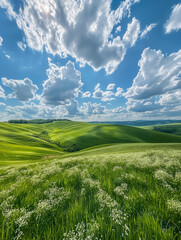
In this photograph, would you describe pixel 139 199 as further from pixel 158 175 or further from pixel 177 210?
pixel 158 175

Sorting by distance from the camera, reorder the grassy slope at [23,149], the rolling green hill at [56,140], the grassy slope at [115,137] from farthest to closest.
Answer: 1. the grassy slope at [115,137]
2. the rolling green hill at [56,140]
3. the grassy slope at [23,149]

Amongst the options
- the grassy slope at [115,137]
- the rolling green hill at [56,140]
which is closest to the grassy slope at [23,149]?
the rolling green hill at [56,140]

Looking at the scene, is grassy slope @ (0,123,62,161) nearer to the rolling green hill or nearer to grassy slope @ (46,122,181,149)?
the rolling green hill

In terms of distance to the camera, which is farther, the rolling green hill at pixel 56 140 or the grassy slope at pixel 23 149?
the rolling green hill at pixel 56 140

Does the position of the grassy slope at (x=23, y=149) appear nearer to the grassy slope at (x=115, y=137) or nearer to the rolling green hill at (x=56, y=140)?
the rolling green hill at (x=56, y=140)

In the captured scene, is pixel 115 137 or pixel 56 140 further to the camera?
pixel 56 140

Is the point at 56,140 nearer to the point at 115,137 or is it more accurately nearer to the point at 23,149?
the point at 23,149

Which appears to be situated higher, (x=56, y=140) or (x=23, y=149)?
(x=23, y=149)

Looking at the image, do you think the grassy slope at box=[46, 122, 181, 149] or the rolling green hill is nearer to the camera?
the rolling green hill

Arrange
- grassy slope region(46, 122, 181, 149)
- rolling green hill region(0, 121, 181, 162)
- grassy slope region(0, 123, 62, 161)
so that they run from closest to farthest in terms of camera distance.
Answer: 1. grassy slope region(0, 123, 62, 161)
2. rolling green hill region(0, 121, 181, 162)
3. grassy slope region(46, 122, 181, 149)

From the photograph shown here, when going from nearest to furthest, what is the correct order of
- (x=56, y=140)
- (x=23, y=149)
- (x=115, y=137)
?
1. (x=23, y=149)
2. (x=115, y=137)
3. (x=56, y=140)

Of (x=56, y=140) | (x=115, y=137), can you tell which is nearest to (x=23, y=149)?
(x=56, y=140)

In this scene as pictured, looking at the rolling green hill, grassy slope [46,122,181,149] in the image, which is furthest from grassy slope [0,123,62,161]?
grassy slope [46,122,181,149]

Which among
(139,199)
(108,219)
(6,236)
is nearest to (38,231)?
(6,236)
